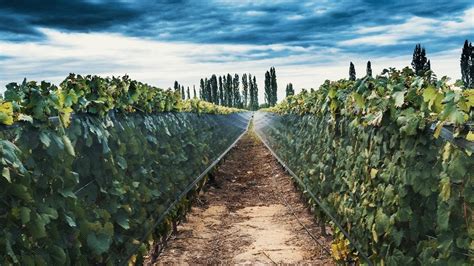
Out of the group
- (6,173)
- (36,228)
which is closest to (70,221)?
(36,228)

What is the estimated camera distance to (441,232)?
12.1ft

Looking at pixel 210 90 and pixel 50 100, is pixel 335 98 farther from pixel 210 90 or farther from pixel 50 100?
pixel 210 90

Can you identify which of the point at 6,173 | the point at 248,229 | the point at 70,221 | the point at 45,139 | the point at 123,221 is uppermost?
the point at 45,139

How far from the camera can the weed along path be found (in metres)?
7.67

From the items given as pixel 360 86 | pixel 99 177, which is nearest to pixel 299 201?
pixel 360 86

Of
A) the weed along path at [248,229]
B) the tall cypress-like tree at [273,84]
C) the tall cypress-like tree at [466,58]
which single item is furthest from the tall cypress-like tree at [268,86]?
the weed along path at [248,229]

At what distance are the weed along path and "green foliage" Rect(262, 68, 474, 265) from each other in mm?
1133

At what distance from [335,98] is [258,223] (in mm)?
3375

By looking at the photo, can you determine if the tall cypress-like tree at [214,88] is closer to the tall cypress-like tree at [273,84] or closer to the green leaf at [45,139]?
the tall cypress-like tree at [273,84]

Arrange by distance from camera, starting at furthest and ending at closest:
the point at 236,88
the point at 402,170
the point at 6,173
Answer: the point at 236,88 → the point at 402,170 → the point at 6,173

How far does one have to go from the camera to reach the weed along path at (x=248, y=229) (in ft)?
25.2

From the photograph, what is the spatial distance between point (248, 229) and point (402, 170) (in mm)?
5179

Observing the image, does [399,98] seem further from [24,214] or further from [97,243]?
[24,214]

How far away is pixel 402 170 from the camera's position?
4344 millimetres
